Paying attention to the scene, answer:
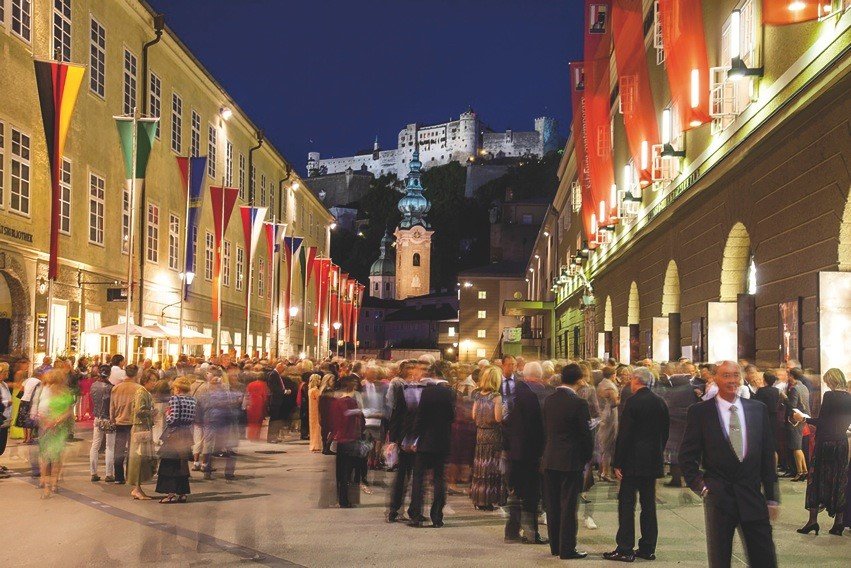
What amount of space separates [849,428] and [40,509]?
980 centimetres

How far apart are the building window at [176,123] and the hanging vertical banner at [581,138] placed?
14690 millimetres

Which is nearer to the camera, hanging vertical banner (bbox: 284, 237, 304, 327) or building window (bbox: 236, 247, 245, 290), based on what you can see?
hanging vertical banner (bbox: 284, 237, 304, 327)

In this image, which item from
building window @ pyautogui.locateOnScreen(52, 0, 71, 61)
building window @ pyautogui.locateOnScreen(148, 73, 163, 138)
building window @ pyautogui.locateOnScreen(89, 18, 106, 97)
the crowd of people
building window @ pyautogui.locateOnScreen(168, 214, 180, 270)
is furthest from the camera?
building window @ pyautogui.locateOnScreen(168, 214, 180, 270)

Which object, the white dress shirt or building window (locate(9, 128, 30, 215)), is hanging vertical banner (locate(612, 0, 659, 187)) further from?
the white dress shirt

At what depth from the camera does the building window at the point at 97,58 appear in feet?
93.3

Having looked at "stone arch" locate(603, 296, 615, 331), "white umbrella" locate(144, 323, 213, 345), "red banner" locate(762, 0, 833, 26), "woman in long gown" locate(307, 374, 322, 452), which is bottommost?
"woman in long gown" locate(307, 374, 322, 452)

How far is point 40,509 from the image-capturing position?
1267 centimetres

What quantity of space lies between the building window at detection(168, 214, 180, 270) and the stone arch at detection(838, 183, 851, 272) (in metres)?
27.3

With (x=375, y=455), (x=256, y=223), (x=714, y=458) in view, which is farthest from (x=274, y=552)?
(x=256, y=223)

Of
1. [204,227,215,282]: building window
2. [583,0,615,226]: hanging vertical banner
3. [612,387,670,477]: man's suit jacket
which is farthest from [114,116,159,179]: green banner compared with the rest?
[612,387,670,477]: man's suit jacket

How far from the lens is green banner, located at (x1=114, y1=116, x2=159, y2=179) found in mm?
25453

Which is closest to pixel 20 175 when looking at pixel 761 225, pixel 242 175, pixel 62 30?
pixel 62 30

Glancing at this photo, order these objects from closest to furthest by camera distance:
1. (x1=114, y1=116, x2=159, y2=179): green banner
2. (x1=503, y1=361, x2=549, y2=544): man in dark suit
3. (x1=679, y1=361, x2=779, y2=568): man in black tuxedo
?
(x1=679, y1=361, x2=779, y2=568): man in black tuxedo, (x1=503, y1=361, x2=549, y2=544): man in dark suit, (x1=114, y1=116, x2=159, y2=179): green banner

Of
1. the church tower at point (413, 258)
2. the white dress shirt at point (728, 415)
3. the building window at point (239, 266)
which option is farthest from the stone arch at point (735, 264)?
the church tower at point (413, 258)
